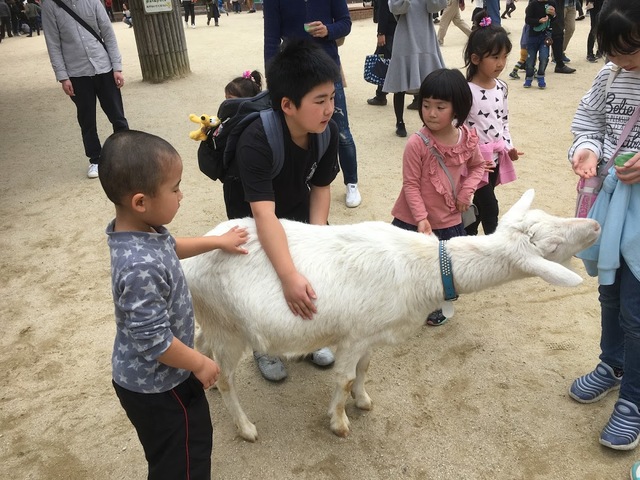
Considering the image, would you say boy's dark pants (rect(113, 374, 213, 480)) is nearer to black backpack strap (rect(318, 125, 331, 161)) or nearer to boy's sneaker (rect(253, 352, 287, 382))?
boy's sneaker (rect(253, 352, 287, 382))

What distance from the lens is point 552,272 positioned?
6.28 feet

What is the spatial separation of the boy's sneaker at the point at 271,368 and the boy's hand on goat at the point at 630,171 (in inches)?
76.1

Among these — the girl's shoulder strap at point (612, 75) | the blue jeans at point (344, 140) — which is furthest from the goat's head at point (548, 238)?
the blue jeans at point (344, 140)

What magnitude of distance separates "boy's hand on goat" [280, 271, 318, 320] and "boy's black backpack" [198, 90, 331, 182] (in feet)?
1.80

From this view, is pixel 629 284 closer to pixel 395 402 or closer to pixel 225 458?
pixel 395 402

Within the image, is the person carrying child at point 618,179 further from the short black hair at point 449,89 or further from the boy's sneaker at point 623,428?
the short black hair at point 449,89

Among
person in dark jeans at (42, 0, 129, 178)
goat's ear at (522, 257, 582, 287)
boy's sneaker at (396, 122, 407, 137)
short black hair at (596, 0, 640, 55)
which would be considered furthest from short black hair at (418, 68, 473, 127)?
person in dark jeans at (42, 0, 129, 178)

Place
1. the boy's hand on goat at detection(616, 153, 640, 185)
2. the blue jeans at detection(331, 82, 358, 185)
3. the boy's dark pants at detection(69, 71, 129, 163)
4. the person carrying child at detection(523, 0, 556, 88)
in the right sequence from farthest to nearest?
the person carrying child at detection(523, 0, 556, 88) → the boy's dark pants at detection(69, 71, 129, 163) → the blue jeans at detection(331, 82, 358, 185) → the boy's hand on goat at detection(616, 153, 640, 185)

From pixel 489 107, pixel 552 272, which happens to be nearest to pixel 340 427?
pixel 552 272

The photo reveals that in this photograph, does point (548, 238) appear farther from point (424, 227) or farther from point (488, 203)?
point (488, 203)

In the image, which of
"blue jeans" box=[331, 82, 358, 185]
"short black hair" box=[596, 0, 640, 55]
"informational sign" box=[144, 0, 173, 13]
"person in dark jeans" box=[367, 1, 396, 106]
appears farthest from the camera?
"informational sign" box=[144, 0, 173, 13]

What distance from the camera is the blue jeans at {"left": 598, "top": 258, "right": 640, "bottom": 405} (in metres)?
2.15

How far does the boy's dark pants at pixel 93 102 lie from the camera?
17.9 ft

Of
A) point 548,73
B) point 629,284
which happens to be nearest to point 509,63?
point 548,73
